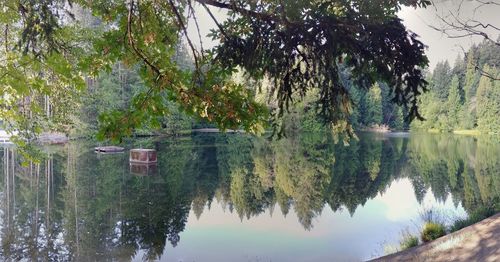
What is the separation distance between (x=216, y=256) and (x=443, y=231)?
19.5 feet

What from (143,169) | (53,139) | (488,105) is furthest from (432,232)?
(488,105)

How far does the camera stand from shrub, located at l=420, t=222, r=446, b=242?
10945mm

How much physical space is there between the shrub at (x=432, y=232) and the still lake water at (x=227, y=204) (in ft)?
5.03

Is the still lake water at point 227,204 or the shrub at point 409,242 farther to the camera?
the still lake water at point 227,204

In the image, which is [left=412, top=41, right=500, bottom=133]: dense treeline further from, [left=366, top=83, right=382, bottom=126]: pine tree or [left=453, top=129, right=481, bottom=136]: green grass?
[left=366, top=83, right=382, bottom=126]: pine tree

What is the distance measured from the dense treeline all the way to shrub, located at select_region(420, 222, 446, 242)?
5117cm

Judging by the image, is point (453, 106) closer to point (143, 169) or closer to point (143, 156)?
point (143, 156)

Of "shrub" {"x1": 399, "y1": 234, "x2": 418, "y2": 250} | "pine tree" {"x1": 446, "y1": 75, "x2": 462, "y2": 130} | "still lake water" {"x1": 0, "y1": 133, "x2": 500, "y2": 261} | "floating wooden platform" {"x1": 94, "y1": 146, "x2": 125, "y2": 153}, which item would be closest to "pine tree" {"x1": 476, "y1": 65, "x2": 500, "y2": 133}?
"pine tree" {"x1": 446, "y1": 75, "x2": 462, "y2": 130}

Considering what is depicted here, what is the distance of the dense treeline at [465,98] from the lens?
58969 millimetres

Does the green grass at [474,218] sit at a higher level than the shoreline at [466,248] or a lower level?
lower

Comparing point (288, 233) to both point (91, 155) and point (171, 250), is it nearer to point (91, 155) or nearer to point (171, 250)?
point (171, 250)

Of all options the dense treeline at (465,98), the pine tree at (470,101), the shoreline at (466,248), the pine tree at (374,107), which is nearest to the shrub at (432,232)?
the shoreline at (466,248)

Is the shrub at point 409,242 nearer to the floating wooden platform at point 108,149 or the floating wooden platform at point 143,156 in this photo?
the floating wooden platform at point 143,156

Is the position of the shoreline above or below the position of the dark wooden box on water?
above
